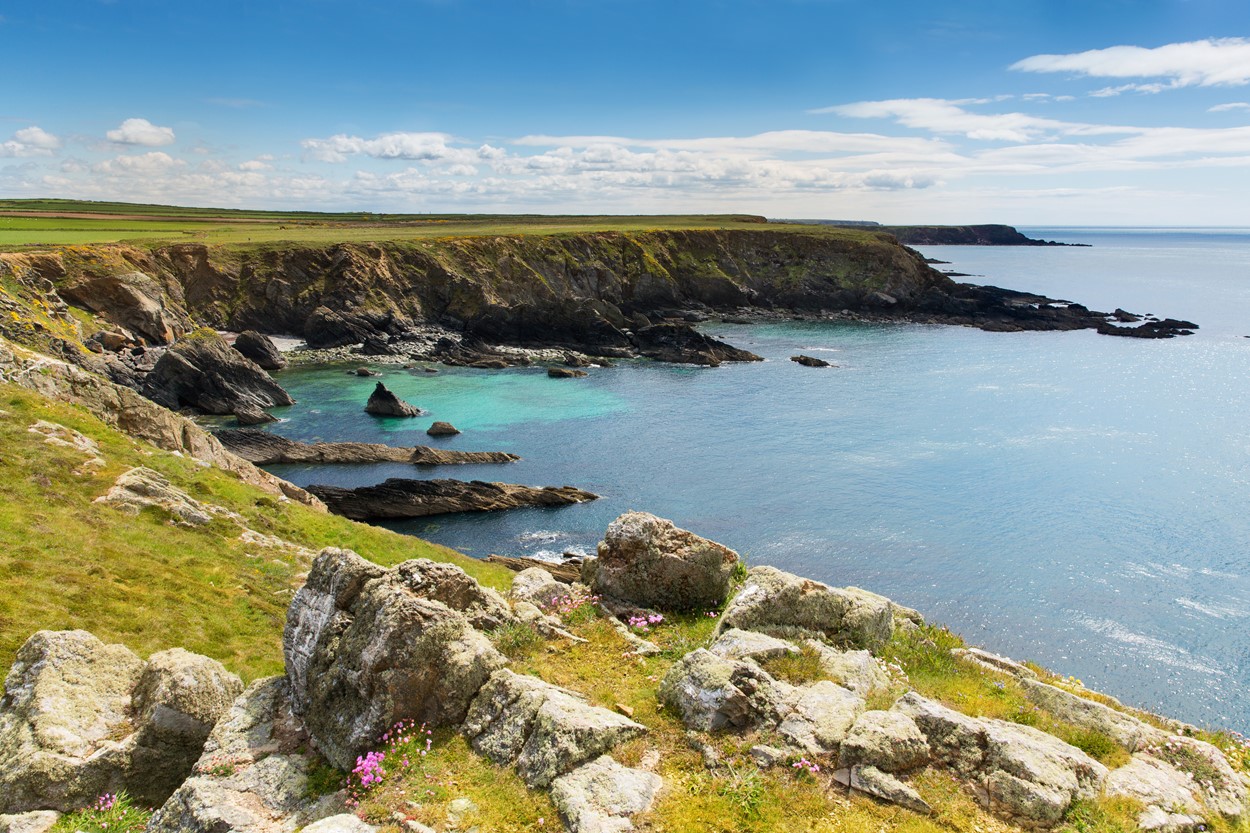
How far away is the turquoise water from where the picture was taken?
35312 millimetres

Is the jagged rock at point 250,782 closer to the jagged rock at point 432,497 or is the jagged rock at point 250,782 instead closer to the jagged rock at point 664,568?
the jagged rock at point 664,568

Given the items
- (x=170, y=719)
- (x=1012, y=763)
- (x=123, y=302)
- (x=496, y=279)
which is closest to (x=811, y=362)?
(x=496, y=279)

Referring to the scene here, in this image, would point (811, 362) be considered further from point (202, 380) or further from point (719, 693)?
point (719, 693)

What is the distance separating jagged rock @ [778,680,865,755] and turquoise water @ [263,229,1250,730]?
25.3 metres

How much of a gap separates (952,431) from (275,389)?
63.1 metres

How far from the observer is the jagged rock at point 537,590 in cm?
1683

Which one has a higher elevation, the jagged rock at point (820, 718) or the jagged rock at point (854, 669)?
the jagged rock at point (820, 718)

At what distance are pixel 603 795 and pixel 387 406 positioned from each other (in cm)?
6343

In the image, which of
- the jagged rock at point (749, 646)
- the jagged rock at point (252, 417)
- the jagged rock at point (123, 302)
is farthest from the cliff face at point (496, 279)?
the jagged rock at point (749, 646)

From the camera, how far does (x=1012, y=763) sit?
32.7 feet

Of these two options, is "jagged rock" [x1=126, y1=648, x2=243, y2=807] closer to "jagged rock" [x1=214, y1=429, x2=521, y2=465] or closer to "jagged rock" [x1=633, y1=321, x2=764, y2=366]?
"jagged rock" [x1=214, y1=429, x2=521, y2=465]

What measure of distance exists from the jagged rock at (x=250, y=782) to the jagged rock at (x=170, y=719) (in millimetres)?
439

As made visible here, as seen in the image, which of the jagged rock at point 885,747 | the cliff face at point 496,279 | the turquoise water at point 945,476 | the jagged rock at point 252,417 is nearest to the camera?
the jagged rock at point 885,747

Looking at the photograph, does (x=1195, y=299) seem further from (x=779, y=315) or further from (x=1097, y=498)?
(x=1097, y=498)
